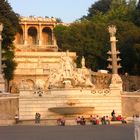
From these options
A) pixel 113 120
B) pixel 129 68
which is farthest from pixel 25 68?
pixel 113 120

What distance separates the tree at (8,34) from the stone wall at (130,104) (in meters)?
16.5

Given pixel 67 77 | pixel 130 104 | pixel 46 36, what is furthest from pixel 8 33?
pixel 46 36

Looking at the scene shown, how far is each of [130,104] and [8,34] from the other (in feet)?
60.2

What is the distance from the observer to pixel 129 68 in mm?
65438

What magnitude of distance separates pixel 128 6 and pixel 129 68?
28689 millimetres

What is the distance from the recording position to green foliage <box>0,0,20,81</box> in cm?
5919

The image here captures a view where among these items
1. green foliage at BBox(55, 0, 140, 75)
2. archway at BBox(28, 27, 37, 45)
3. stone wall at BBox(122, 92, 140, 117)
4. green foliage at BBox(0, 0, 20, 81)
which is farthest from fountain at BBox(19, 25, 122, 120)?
archway at BBox(28, 27, 37, 45)

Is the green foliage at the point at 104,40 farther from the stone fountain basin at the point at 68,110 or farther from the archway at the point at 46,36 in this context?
the stone fountain basin at the point at 68,110

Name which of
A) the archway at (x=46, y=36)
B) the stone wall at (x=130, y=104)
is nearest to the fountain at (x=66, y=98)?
the stone wall at (x=130, y=104)

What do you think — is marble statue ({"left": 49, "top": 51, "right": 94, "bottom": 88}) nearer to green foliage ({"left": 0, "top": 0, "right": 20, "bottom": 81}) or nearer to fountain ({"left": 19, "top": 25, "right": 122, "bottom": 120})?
fountain ({"left": 19, "top": 25, "right": 122, "bottom": 120})

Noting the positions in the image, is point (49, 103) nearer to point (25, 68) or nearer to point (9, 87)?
point (9, 87)

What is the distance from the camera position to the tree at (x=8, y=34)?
59.2m

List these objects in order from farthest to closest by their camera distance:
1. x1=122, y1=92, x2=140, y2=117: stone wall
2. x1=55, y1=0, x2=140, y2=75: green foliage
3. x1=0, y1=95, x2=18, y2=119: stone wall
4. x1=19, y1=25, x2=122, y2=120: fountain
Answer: x1=55, y1=0, x2=140, y2=75: green foliage < x1=122, y1=92, x2=140, y2=117: stone wall < x1=0, y1=95, x2=18, y2=119: stone wall < x1=19, y1=25, x2=122, y2=120: fountain

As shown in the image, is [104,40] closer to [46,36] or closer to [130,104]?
[130,104]
